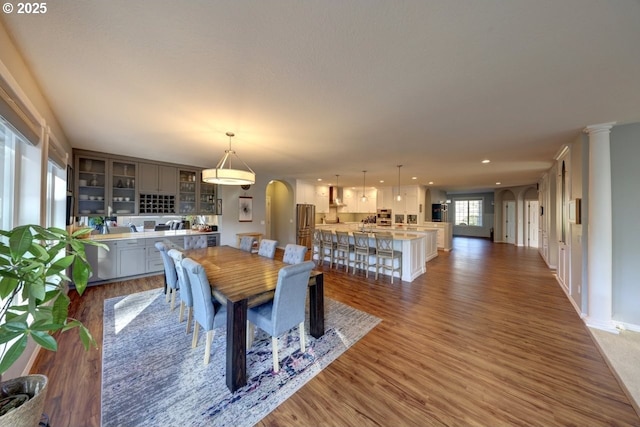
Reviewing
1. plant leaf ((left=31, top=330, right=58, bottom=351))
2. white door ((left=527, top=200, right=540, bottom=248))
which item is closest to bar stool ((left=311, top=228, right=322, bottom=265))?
plant leaf ((left=31, top=330, right=58, bottom=351))

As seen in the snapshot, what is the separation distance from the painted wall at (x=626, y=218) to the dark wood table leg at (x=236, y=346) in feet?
14.1

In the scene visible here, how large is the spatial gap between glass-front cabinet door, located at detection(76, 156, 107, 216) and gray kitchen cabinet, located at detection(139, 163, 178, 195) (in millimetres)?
616

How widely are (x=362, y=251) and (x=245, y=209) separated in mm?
3577

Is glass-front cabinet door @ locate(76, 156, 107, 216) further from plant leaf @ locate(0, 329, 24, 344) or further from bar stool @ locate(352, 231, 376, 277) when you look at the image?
bar stool @ locate(352, 231, 376, 277)

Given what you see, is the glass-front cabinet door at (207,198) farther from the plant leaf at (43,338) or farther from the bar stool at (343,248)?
the plant leaf at (43,338)

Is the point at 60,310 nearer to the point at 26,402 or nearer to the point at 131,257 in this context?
the point at 26,402

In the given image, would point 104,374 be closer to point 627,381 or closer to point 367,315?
point 367,315

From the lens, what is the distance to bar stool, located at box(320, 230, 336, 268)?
587cm

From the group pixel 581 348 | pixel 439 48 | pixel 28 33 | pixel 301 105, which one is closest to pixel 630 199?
pixel 581 348

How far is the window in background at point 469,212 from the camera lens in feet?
40.4

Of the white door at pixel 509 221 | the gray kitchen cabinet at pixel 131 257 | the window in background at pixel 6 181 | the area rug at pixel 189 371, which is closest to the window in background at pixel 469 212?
the white door at pixel 509 221

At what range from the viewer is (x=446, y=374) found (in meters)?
2.06

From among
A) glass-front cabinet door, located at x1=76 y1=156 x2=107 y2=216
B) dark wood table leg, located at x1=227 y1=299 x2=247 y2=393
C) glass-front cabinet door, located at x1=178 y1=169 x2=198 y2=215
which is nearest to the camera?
dark wood table leg, located at x1=227 y1=299 x2=247 y2=393

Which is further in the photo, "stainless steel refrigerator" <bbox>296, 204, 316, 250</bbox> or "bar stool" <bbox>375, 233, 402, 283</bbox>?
"stainless steel refrigerator" <bbox>296, 204, 316, 250</bbox>
